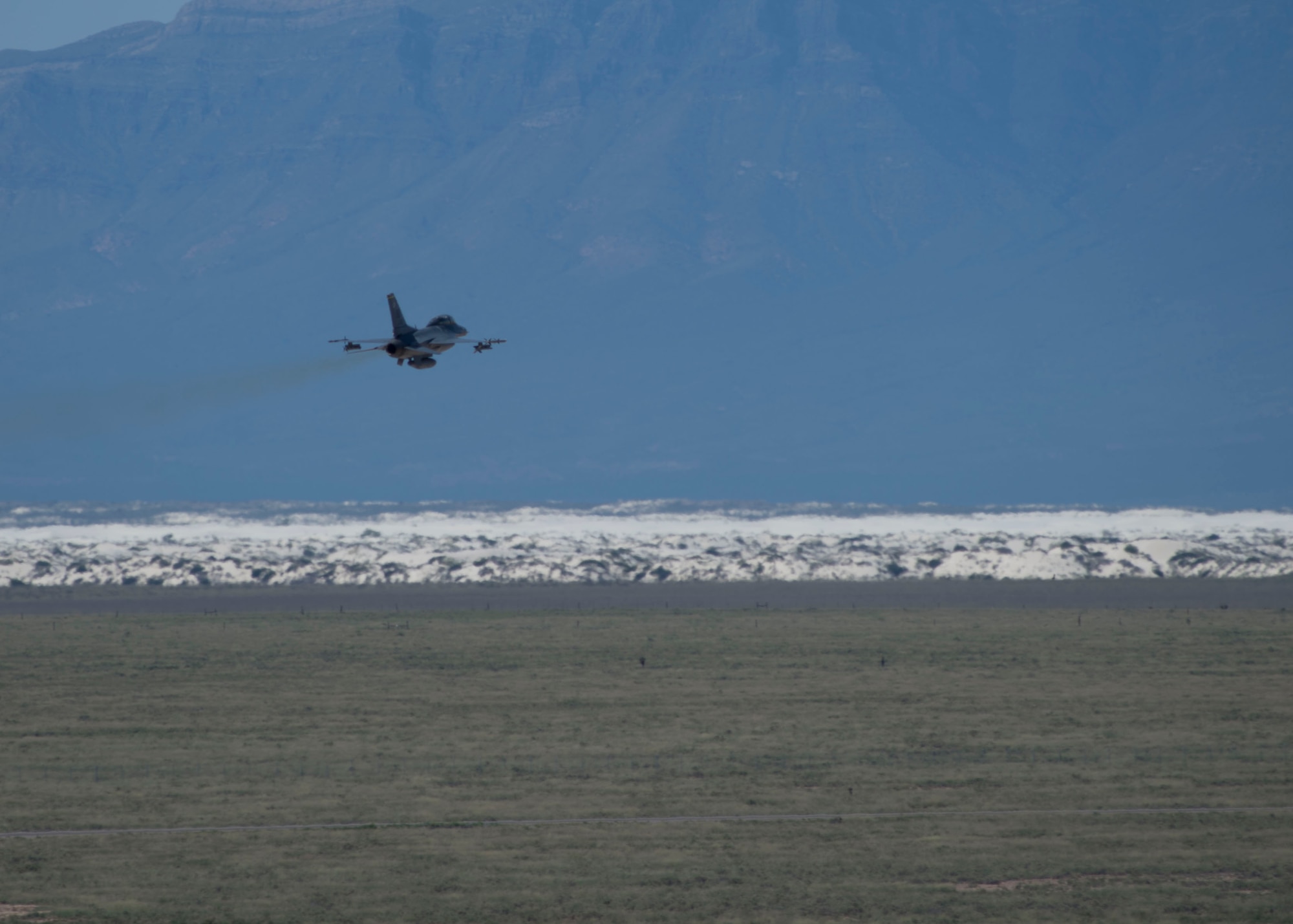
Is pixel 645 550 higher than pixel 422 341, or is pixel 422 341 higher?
pixel 422 341

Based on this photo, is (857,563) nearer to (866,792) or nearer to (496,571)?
(496,571)

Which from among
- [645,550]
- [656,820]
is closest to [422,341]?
[656,820]

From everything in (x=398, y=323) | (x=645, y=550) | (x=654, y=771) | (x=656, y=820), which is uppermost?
(x=398, y=323)

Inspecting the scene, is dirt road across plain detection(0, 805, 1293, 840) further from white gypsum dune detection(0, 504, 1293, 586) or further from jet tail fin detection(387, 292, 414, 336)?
white gypsum dune detection(0, 504, 1293, 586)

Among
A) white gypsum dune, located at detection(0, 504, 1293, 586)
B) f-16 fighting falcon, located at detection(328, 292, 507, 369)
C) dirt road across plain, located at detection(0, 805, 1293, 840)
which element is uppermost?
f-16 fighting falcon, located at detection(328, 292, 507, 369)

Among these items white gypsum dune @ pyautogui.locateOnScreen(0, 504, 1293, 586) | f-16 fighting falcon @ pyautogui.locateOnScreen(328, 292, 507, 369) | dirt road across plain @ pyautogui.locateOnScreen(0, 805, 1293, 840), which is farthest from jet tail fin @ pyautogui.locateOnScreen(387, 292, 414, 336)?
white gypsum dune @ pyautogui.locateOnScreen(0, 504, 1293, 586)

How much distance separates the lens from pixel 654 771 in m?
48.7

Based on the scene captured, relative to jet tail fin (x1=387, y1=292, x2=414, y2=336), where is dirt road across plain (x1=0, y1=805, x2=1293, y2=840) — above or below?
below

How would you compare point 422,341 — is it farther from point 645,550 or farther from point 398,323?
point 645,550

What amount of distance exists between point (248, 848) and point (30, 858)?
206 inches

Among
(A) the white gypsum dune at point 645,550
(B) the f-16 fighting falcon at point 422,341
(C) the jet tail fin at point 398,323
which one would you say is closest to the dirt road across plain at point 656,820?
(B) the f-16 fighting falcon at point 422,341

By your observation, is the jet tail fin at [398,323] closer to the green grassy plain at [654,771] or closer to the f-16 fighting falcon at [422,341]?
the f-16 fighting falcon at [422,341]

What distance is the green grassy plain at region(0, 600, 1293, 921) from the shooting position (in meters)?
36.3

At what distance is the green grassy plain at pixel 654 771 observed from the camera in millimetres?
36281
